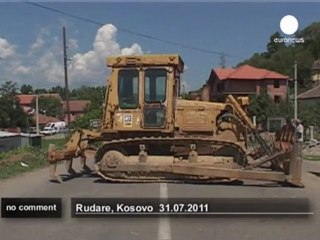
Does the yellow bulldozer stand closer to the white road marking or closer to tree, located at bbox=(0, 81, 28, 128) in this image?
the white road marking

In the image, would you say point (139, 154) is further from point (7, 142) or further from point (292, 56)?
point (7, 142)

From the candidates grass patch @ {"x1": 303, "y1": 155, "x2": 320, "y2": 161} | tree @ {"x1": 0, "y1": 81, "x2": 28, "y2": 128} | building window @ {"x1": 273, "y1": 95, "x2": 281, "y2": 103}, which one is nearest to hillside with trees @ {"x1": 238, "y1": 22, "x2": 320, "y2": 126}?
Answer: building window @ {"x1": 273, "y1": 95, "x2": 281, "y2": 103}

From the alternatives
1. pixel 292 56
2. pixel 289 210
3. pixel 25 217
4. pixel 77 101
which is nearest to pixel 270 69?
pixel 292 56

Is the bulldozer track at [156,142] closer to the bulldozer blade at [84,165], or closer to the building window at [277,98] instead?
the bulldozer blade at [84,165]

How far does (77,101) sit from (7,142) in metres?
85.6

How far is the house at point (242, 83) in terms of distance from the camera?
1673 cm

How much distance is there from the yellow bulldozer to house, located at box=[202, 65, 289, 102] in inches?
51.8

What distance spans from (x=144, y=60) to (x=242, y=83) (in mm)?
10504

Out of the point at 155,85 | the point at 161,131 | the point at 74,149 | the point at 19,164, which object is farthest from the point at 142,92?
the point at 19,164

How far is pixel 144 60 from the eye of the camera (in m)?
14.4
